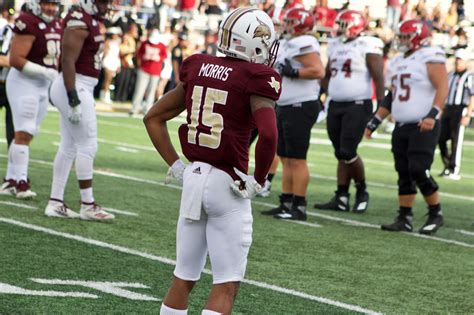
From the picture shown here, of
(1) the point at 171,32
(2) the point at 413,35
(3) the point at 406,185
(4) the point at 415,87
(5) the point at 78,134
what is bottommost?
(3) the point at 406,185

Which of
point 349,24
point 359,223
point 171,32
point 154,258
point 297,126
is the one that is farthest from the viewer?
point 171,32

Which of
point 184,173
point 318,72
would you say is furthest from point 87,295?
point 318,72

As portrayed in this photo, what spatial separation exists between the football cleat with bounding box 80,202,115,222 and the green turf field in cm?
10

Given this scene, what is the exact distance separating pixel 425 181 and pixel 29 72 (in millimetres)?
3348

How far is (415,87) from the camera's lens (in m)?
9.36

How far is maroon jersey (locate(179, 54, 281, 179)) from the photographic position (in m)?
4.50

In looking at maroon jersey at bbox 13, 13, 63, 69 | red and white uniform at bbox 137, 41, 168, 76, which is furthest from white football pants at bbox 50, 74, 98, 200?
red and white uniform at bbox 137, 41, 168, 76

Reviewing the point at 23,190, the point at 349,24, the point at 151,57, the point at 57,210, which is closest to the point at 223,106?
the point at 57,210

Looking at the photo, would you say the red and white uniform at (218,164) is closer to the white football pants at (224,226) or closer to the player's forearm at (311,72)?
the white football pants at (224,226)

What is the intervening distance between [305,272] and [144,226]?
6.17ft

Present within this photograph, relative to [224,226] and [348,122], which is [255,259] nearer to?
[224,226]

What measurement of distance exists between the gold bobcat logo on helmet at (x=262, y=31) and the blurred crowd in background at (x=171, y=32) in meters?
17.5

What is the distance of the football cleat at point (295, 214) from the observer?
32.2ft

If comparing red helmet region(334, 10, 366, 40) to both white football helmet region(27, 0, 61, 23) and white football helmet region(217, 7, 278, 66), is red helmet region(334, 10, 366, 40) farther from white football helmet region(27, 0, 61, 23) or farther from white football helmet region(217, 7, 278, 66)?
white football helmet region(217, 7, 278, 66)
